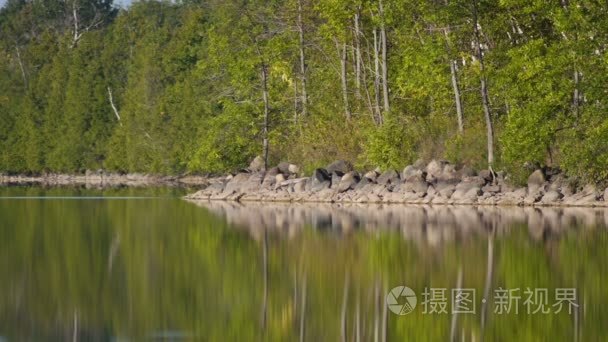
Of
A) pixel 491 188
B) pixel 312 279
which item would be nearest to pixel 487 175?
pixel 491 188

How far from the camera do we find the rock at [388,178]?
136 feet

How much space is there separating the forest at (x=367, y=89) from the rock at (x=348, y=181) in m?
1.05

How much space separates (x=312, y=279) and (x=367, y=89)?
32270mm

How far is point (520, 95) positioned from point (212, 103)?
3507cm

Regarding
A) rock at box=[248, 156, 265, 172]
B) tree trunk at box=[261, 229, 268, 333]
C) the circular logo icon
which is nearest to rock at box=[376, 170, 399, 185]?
rock at box=[248, 156, 265, 172]

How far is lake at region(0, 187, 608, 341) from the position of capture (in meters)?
13.5

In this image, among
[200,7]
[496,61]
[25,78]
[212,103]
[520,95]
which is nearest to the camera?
[520,95]

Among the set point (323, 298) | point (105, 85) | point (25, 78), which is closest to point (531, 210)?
point (323, 298)

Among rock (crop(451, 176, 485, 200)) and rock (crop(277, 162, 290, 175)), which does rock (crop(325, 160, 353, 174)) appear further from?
rock (crop(451, 176, 485, 200))

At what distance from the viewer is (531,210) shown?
3381 cm

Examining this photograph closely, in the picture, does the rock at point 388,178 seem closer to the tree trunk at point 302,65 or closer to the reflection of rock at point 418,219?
the reflection of rock at point 418,219

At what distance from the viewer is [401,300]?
50.4 ft

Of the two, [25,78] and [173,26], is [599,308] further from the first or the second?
[25,78]

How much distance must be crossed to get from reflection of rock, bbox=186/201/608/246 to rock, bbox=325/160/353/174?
201 inches
